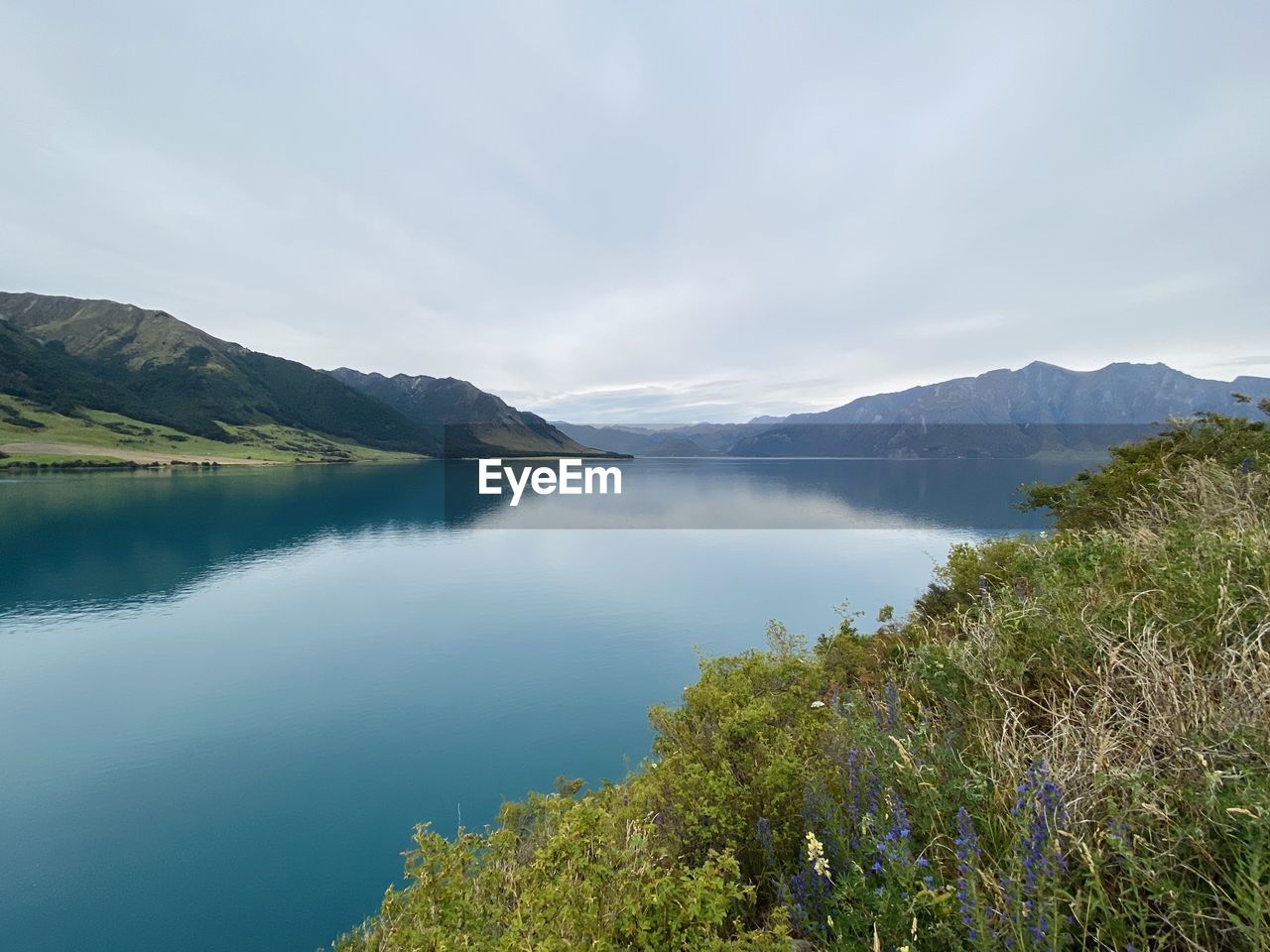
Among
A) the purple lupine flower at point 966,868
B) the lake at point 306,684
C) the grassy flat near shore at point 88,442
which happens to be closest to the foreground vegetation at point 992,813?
the purple lupine flower at point 966,868

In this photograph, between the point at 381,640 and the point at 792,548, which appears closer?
the point at 381,640

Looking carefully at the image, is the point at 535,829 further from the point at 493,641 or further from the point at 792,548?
the point at 792,548

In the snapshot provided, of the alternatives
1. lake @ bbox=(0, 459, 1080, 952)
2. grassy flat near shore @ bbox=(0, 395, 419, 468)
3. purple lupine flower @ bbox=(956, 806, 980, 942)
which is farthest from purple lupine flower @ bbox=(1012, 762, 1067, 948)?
grassy flat near shore @ bbox=(0, 395, 419, 468)

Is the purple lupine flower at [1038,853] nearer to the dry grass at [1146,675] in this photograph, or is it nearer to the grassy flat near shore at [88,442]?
the dry grass at [1146,675]

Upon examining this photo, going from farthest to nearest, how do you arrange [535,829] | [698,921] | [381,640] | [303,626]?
1. [303,626]
2. [381,640]
3. [535,829]
4. [698,921]

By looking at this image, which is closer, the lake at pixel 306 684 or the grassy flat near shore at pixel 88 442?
the lake at pixel 306 684

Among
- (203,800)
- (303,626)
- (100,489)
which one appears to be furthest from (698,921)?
(100,489)

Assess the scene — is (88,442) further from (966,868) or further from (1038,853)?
(1038,853)
